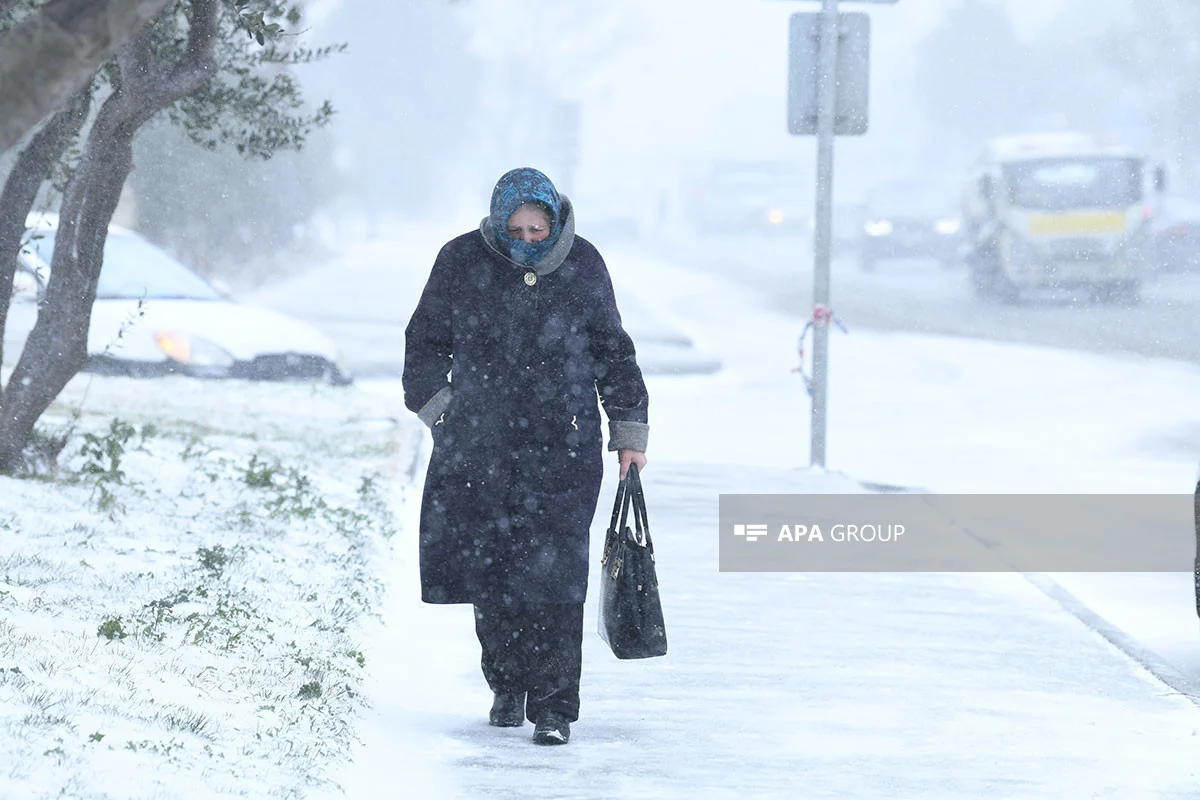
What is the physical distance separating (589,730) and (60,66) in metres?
2.73

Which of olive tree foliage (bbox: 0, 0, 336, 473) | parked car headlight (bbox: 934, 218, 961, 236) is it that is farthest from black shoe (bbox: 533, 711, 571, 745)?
parked car headlight (bbox: 934, 218, 961, 236)

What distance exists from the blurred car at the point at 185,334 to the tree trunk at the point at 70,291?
18.4ft

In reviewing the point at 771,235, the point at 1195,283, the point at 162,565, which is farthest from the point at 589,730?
the point at 771,235

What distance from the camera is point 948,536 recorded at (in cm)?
934

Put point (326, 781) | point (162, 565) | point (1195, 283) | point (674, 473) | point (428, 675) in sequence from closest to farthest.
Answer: point (326, 781) < point (428, 675) < point (162, 565) < point (674, 473) < point (1195, 283)

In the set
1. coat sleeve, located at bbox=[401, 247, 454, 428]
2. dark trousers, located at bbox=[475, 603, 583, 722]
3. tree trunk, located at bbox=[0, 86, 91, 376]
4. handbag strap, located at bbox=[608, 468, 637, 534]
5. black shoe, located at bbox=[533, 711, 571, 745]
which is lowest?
black shoe, located at bbox=[533, 711, 571, 745]

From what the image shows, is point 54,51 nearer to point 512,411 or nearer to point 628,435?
point 512,411

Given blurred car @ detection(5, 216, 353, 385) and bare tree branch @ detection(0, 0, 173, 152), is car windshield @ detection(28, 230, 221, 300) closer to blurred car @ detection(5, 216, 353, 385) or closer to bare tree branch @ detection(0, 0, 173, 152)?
blurred car @ detection(5, 216, 353, 385)

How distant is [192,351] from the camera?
46.5 feet

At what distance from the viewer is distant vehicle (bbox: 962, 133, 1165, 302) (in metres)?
29.4

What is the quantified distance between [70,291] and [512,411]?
11.7 feet

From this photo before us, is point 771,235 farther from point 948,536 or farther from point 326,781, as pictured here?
point 326,781

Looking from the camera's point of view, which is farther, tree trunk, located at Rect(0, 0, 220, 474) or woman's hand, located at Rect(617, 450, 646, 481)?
tree trunk, located at Rect(0, 0, 220, 474)

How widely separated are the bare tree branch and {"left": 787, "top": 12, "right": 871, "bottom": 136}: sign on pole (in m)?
8.54
